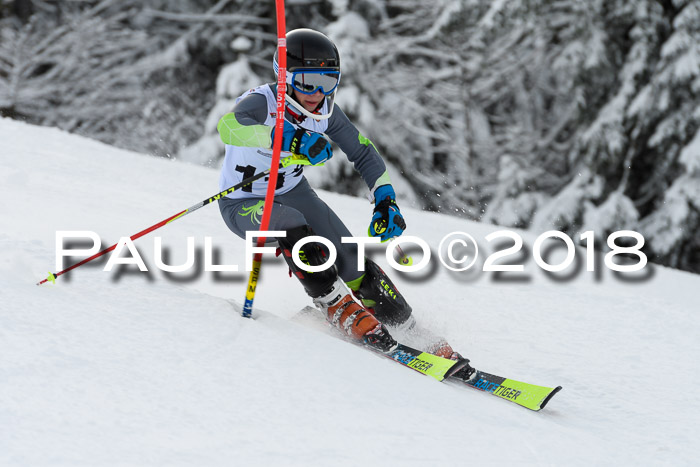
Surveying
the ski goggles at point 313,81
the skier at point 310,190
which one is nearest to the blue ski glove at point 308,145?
the skier at point 310,190

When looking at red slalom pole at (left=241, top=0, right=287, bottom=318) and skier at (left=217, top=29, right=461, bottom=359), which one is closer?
red slalom pole at (left=241, top=0, right=287, bottom=318)

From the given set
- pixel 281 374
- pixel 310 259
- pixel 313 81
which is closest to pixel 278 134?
pixel 313 81

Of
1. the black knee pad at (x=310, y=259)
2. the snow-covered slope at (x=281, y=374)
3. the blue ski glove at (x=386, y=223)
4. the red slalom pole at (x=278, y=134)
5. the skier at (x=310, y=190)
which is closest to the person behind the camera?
the snow-covered slope at (x=281, y=374)

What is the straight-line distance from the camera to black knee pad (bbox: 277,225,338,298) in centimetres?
313

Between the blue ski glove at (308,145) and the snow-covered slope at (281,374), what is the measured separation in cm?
69

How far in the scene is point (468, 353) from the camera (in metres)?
3.71

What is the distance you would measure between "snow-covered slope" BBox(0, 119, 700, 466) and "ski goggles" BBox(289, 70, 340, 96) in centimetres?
99

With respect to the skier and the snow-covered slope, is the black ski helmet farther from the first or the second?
the snow-covered slope

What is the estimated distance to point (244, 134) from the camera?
290 centimetres

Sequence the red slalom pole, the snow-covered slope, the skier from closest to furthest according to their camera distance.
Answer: the snow-covered slope, the red slalom pole, the skier

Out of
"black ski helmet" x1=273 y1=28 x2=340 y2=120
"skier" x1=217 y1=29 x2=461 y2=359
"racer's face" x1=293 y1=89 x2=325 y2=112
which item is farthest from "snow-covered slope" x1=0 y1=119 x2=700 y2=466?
"black ski helmet" x1=273 y1=28 x2=340 y2=120

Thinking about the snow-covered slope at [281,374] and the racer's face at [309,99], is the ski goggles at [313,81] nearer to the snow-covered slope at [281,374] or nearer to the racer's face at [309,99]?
the racer's face at [309,99]

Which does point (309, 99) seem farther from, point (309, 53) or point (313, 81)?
point (309, 53)

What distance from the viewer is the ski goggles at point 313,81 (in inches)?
124
